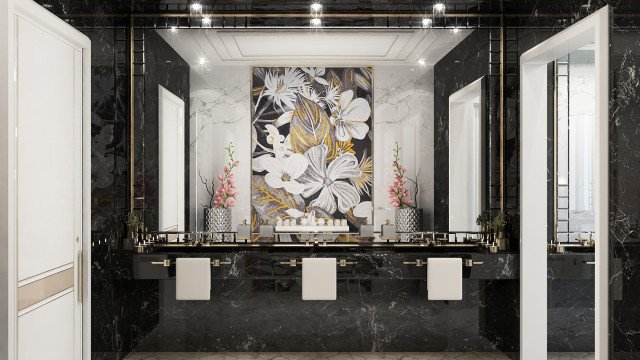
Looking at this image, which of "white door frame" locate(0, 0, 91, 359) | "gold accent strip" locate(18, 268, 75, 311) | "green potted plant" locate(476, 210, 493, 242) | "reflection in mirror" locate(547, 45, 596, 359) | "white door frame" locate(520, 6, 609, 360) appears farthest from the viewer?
"green potted plant" locate(476, 210, 493, 242)

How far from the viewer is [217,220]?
431 centimetres

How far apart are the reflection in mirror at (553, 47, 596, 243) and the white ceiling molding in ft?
2.83

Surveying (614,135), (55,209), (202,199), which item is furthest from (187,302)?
(614,135)

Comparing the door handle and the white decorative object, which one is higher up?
Result: the white decorative object

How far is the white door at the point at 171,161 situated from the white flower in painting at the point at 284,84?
0.72m

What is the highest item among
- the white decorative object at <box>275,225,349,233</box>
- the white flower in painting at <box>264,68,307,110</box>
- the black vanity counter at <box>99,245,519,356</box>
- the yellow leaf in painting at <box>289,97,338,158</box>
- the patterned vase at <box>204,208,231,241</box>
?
the white flower in painting at <box>264,68,307,110</box>

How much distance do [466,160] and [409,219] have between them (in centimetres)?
67

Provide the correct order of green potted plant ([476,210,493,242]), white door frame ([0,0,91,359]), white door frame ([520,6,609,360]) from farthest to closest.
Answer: green potted plant ([476,210,493,242])
white door frame ([520,6,609,360])
white door frame ([0,0,91,359])

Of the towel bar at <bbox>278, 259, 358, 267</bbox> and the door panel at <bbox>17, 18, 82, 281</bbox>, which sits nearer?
the door panel at <bbox>17, 18, 82, 281</bbox>

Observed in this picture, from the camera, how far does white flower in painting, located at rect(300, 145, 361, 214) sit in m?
4.32

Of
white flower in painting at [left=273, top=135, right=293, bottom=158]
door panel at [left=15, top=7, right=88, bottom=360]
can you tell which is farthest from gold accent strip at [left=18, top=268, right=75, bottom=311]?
white flower in painting at [left=273, top=135, right=293, bottom=158]

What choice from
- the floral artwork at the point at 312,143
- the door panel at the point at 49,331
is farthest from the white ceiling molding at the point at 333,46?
the door panel at the point at 49,331

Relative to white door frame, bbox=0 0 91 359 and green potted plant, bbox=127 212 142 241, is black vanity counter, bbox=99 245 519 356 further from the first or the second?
white door frame, bbox=0 0 91 359

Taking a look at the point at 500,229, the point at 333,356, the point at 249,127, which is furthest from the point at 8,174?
the point at 500,229
